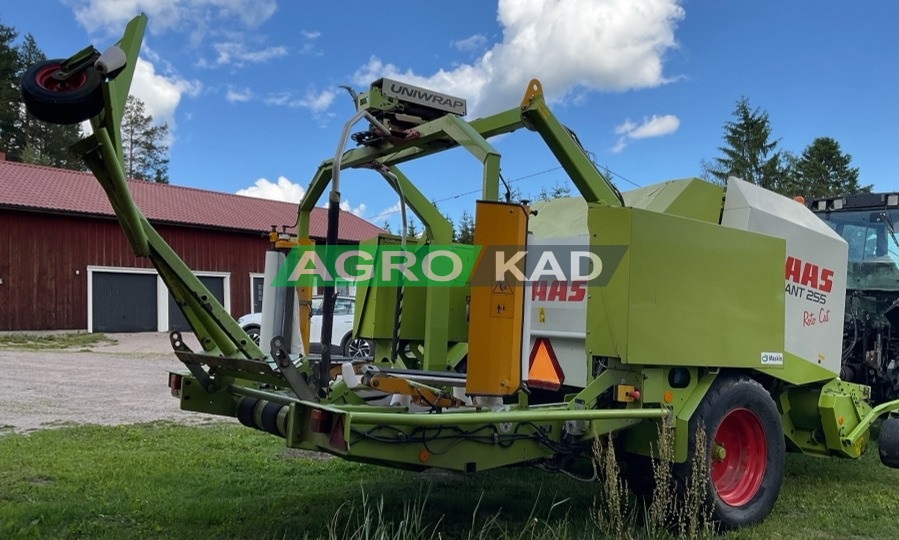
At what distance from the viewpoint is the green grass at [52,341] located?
64.3ft

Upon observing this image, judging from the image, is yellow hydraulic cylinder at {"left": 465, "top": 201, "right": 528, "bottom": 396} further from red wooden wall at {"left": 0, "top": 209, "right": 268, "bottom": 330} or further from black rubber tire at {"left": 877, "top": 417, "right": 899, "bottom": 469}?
red wooden wall at {"left": 0, "top": 209, "right": 268, "bottom": 330}

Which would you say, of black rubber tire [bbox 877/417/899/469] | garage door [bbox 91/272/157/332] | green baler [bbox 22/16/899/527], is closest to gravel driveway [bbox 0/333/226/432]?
green baler [bbox 22/16/899/527]

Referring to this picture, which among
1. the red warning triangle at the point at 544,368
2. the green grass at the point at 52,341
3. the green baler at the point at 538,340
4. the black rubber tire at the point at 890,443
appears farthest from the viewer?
the green grass at the point at 52,341

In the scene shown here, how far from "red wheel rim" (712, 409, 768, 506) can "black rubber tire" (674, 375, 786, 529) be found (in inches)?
1.2

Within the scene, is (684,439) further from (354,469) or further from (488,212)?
(354,469)

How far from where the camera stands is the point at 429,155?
15.8 ft

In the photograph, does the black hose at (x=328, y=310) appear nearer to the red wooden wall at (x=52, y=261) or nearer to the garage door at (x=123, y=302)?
the red wooden wall at (x=52, y=261)

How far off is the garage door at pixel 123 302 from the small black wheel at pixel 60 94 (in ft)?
75.3

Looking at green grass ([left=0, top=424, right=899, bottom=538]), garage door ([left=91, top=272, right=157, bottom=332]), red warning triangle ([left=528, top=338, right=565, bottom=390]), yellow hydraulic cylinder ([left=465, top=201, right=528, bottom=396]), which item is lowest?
garage door ([left=91, top=272, right=157, bottom=332])

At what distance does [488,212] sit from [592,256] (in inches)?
40.2

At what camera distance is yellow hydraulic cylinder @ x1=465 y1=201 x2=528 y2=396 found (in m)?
3.63

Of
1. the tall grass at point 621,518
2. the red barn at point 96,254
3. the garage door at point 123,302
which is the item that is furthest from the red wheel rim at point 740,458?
the garage door at point 123,302

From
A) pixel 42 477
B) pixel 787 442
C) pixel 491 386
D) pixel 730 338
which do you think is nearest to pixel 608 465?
pixel 491 386

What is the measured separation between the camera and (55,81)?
9.82ft
